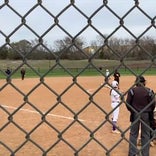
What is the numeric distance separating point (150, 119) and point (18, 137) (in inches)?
174

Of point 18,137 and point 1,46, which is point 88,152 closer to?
point 18,137

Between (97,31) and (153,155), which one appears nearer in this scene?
(97,31)

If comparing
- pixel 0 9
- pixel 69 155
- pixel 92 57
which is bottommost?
pixel 69 155

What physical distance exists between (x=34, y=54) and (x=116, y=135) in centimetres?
943

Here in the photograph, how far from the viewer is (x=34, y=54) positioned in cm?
320

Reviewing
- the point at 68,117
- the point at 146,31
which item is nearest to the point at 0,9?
the point at 146,31

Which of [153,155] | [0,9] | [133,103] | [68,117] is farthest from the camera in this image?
[68,117]

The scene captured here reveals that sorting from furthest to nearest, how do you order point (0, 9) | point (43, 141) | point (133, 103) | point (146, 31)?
point (43, 141) < point (133, 103) < point (146, 31) < point (0, 9)

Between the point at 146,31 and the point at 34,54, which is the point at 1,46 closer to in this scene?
the point at 34,54

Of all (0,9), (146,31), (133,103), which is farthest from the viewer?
(133,103)

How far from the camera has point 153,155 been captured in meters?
10.0

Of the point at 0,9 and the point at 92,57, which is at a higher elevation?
the point at 0,9

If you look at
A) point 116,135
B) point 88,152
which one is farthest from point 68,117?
point 88,152

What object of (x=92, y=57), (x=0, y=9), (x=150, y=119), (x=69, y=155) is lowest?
(x=69, y=155)
